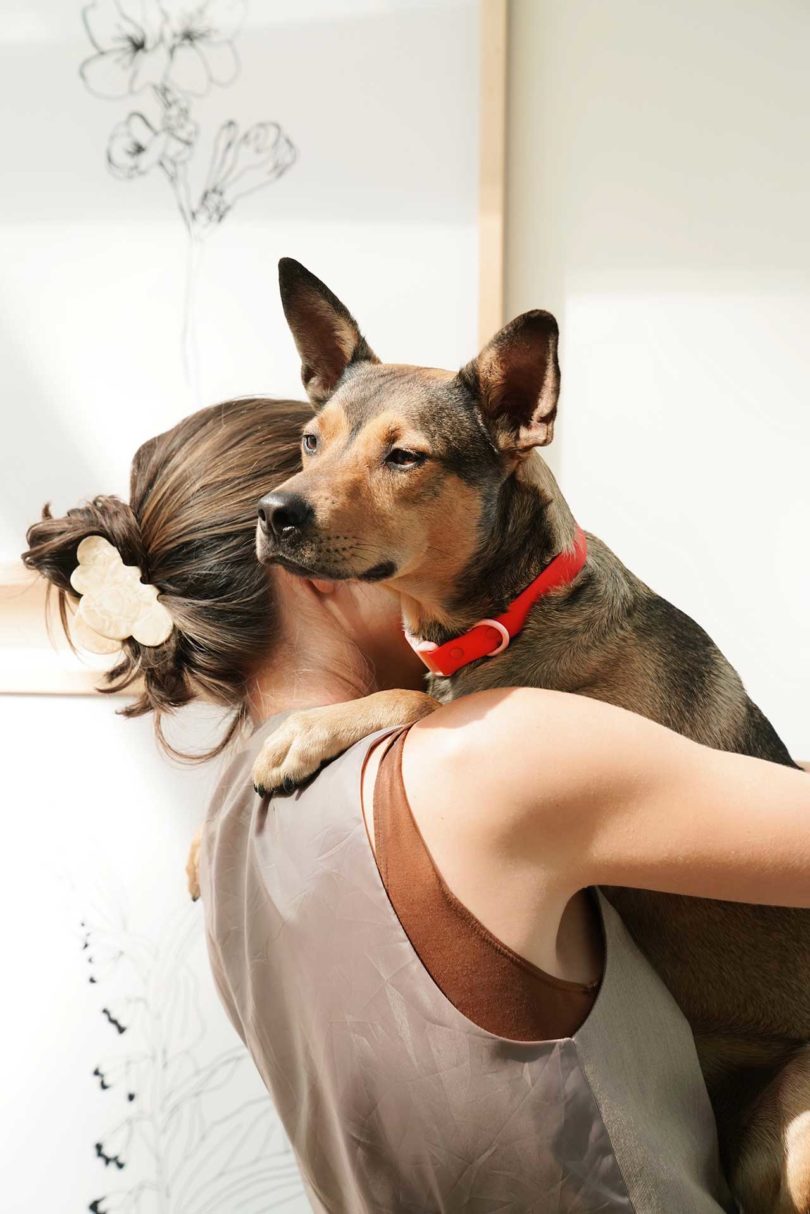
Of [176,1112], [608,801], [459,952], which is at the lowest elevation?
[176,1112]

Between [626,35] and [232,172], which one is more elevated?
[626,35]

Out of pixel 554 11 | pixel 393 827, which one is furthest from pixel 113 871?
pixel 554 11

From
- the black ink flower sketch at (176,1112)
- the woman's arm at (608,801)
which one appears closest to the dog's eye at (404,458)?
the woman's arm at (608,801)

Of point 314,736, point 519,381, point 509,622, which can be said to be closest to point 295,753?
point 314,736

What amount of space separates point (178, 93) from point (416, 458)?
1.08 m

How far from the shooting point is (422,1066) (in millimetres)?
785

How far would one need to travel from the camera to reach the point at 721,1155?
3.51 ft

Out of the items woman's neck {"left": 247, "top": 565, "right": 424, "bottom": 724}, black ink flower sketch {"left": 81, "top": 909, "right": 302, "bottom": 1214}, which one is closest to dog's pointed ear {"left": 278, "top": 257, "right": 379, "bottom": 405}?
woman's neck {"left": 247, "top": 565, "right": 424, "bottom": 724}

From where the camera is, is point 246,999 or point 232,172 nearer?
point 246,999

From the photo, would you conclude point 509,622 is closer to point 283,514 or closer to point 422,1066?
point 283,514

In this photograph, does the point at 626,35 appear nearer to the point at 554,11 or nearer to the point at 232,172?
the point at 554,11

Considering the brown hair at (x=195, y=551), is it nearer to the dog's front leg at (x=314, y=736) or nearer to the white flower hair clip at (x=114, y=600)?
the white flower hair clip at (x=114, y=600)

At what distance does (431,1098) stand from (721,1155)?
1.58 feet

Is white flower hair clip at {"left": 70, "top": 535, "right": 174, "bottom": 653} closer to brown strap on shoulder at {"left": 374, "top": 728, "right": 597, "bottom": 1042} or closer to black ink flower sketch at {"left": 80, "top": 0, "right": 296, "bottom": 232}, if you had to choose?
brown strap on shoulder at {"left": 374, "top": 728, "right": 597, "bottom": 1042}
